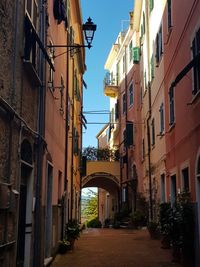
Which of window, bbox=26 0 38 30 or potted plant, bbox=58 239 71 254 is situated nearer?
window, bbox=26 0 38 30

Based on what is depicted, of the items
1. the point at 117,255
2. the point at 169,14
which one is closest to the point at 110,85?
the point at 169,14

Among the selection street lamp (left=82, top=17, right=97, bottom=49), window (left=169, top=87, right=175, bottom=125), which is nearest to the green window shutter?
window (left=169, top=87, right=175, bottom=125)

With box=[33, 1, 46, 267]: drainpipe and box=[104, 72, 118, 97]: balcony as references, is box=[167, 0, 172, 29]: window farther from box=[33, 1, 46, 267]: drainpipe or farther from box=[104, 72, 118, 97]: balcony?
box=[104, 72, 118, 97]: balcony

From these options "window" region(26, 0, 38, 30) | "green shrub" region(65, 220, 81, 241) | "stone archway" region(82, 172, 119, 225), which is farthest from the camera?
"stone archway" region(82, 172, 119, 225)

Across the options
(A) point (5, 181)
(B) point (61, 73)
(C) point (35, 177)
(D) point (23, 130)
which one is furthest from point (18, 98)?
(B) point (61, 73)

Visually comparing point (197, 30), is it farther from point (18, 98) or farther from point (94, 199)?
point (94, 199)

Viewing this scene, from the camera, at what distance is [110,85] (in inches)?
1533

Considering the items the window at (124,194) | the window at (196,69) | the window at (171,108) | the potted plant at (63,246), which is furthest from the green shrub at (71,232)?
the window at (124,194)

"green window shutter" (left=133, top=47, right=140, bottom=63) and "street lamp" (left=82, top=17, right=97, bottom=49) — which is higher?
"green window shutter" (left=133, top=47, right=140, bottom=63)

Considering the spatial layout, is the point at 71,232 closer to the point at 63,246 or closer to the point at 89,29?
the point at 63,246

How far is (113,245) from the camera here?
57.5 feet

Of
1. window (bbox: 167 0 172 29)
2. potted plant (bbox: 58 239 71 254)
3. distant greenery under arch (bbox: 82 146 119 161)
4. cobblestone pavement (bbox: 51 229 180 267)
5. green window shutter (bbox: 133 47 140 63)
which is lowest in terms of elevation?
cobblestone pavement (bbox: 51 229 180 267)

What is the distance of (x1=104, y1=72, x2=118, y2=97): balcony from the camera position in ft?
127

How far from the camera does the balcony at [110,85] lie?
3869 cm
